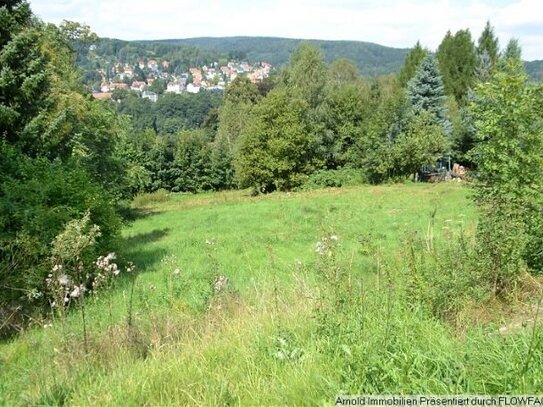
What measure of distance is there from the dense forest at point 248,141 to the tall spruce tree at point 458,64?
5.7 inches

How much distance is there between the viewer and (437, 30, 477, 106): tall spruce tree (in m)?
52.6

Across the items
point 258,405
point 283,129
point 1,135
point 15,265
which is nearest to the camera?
point 258,405

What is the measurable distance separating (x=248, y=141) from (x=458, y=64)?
29.5 metres

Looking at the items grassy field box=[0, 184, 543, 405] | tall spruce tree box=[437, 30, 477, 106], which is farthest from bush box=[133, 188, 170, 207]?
tall spruce tree box=[437, 30, 477, 106]

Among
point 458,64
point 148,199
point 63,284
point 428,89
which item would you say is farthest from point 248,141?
point 63,284

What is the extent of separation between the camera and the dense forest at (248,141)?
8.38m

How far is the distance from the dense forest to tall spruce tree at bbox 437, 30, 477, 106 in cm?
15

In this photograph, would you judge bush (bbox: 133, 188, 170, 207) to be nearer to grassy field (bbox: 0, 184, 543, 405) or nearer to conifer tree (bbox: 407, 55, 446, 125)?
conifer tree (bbox: 407, 55, 446, 125)

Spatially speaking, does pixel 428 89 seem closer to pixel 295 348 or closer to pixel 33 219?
pixel 33 219

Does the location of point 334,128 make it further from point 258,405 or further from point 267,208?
point 258,405

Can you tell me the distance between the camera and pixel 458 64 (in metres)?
53.6

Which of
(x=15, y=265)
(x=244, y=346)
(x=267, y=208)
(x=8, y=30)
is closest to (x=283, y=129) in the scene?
(x=267, y=208)

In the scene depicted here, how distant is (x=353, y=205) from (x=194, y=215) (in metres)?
7.86

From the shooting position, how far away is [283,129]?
1489 inches
